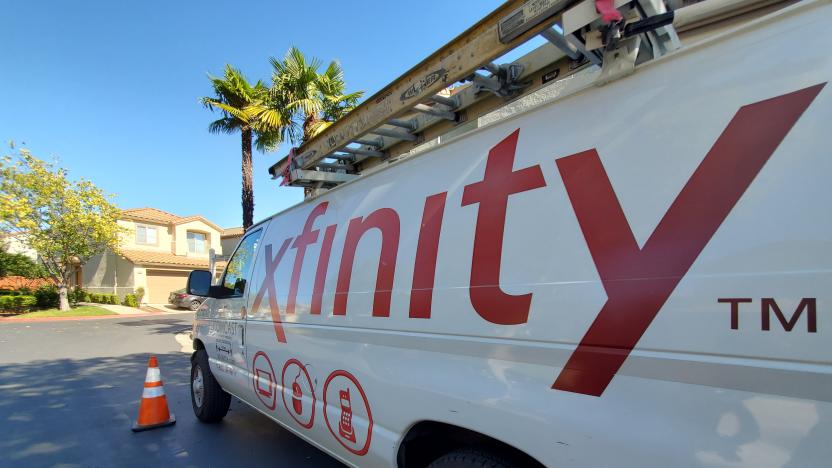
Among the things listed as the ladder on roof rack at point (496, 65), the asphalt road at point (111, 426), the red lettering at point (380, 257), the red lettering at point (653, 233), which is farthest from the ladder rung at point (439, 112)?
the asphalt road at point (111, 426)

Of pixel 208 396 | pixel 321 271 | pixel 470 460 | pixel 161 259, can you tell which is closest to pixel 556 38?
pixel 470 460

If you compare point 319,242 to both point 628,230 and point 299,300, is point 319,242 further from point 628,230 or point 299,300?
point 628,230

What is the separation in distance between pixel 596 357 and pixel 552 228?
0.51 m

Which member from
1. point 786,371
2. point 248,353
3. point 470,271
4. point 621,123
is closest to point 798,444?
point 786,371

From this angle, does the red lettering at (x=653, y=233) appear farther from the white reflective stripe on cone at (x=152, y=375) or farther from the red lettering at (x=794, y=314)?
the white reflective stripe on cone at (x=152, y=375)

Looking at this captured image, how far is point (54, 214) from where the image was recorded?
23312mm

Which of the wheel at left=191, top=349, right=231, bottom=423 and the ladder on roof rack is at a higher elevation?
the ladder on roof rack

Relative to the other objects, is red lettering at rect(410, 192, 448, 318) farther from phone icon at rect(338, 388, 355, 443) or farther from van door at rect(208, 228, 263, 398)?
van door at rect(208, 228, 263, 398)

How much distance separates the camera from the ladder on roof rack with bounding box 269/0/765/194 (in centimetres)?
167

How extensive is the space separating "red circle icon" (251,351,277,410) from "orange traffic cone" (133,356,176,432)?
1.96 metres

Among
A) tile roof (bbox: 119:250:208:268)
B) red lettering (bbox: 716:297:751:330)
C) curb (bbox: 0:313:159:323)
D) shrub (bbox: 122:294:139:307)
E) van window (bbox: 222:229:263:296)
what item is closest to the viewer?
red lettering (bbox: 716:297:751:330)

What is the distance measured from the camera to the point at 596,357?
5.11 ft

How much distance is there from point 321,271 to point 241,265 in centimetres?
185

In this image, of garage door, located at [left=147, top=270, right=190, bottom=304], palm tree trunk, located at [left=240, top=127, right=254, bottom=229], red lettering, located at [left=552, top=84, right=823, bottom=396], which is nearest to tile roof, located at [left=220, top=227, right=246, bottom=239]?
garage door, located at [left=147, top=270, right=190, bottom=304]
